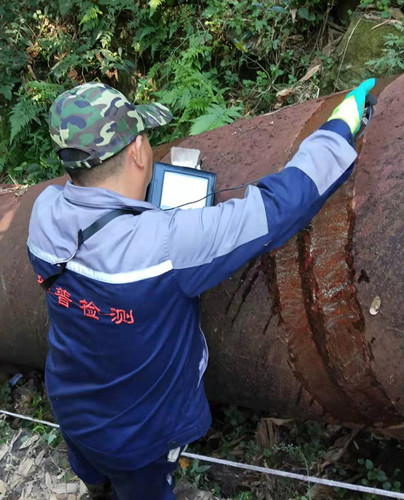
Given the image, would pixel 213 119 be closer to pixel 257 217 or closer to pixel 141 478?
pixel 257 217

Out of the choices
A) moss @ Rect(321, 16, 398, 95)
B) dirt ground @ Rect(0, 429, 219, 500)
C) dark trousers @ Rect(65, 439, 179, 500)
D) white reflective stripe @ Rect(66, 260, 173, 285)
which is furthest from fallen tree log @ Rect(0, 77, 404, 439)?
moss @ Rect(321, 16, 398, 95)

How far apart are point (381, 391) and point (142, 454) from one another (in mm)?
865

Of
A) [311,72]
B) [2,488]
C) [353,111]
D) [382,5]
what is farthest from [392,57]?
[2,488]

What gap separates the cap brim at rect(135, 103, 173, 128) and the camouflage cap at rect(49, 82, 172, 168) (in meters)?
0.08

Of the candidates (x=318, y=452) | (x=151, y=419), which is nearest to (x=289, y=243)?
(x=151, y=419)

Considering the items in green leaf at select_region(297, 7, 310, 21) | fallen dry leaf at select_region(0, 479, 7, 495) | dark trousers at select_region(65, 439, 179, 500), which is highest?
green leaf at select_region(297, 7, 310, 21)

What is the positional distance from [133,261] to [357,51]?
8.96ft

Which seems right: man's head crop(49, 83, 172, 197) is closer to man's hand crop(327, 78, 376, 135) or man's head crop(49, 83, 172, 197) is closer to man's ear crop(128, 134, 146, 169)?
man's ear crop(128, 134, 146, 169)

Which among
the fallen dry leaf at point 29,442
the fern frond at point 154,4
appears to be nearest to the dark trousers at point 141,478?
the fallen dry leaf at point 29,442

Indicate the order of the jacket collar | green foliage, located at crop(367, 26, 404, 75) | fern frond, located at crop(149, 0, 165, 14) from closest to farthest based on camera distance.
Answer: the jacket collar
green foliage, located at crop(367, 26, 404, 75)
fern frond, located at crop(149, 0, 165, 14)

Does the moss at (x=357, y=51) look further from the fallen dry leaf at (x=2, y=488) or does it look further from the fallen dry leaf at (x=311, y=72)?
the fallen dry leaf at (x=2, y=488)

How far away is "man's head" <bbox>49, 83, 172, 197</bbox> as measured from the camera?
1646 mm

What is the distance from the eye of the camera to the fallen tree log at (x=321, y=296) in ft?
5.85

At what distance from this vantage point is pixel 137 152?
1729 mm
